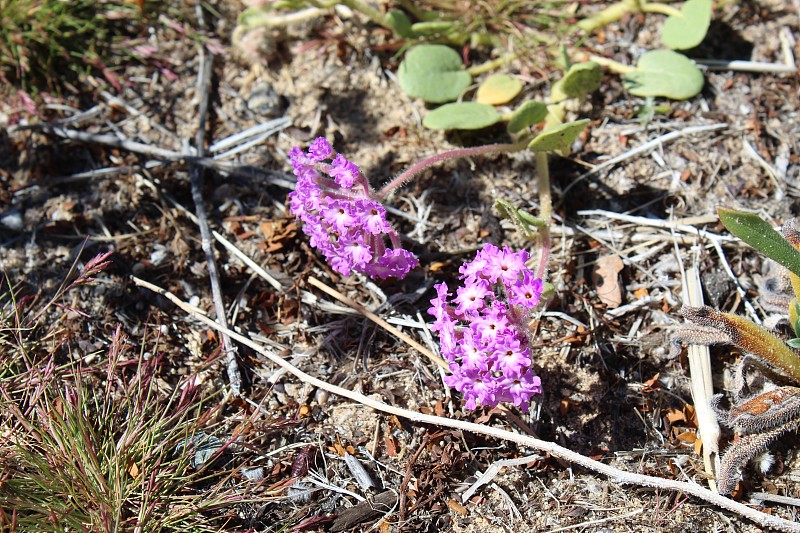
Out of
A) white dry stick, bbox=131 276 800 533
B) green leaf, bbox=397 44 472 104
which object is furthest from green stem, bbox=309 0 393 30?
white dry stick, bbox=131 276 800 533

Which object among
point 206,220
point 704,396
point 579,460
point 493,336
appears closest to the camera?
point 493,336

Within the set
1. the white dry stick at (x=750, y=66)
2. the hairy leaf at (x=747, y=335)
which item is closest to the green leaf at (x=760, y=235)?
the hairy leaf at (x=747, y=335)

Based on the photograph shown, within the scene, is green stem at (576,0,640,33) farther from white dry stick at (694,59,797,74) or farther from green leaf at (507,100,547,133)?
green leaf at (507,100,547,133)

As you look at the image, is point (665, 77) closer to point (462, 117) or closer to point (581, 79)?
point (581, 79)

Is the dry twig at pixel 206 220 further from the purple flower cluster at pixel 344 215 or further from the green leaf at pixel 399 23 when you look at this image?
the green leaf at pixel 399 23

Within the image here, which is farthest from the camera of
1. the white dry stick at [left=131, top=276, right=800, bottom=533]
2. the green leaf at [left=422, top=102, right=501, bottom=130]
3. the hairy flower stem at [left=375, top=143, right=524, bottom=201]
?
the green leaf at [left=422, top=102, right=501, bottom=130]

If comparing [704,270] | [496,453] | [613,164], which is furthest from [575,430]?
[613,164]

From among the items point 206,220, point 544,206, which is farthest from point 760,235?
point 206,220
